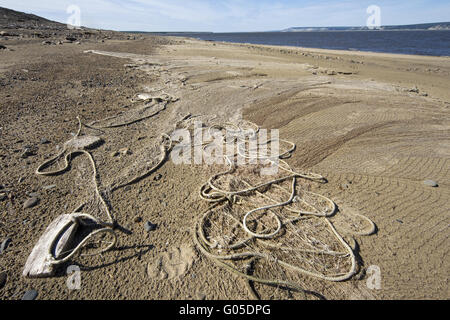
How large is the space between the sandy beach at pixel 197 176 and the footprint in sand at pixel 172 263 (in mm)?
12

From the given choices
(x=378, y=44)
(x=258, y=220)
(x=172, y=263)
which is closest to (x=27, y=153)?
(x=172, y=263)

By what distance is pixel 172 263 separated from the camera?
2428 millimetres

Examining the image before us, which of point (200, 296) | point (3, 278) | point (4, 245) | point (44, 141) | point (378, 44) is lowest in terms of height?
point (200, 296)

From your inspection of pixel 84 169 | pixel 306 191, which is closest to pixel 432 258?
pixel 306 191

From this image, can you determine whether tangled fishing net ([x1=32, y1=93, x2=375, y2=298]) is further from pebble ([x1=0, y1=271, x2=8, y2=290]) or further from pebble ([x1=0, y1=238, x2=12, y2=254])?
pebble ([x1=0, y1=238, x2=12, y2=254])

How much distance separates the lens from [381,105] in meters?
7.21

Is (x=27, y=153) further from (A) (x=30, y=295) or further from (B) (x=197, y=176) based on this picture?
(B) (x=197, y=176)

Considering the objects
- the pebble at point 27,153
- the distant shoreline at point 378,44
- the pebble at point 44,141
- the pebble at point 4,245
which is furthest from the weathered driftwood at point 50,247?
the distant shoreline at point 378,44

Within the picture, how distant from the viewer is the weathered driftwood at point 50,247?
221 centimetres

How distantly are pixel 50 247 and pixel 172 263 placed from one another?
1.28 m

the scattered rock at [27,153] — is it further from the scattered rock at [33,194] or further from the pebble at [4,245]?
the pebble at [4,245]

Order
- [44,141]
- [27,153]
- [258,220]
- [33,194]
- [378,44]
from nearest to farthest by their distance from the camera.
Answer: [258,220]
[33,194]
[27,153]
[44,141]
[378,44]

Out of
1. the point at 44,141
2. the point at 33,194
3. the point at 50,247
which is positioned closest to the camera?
the point at 50,247

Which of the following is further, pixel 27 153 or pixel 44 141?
pixel 44 141
